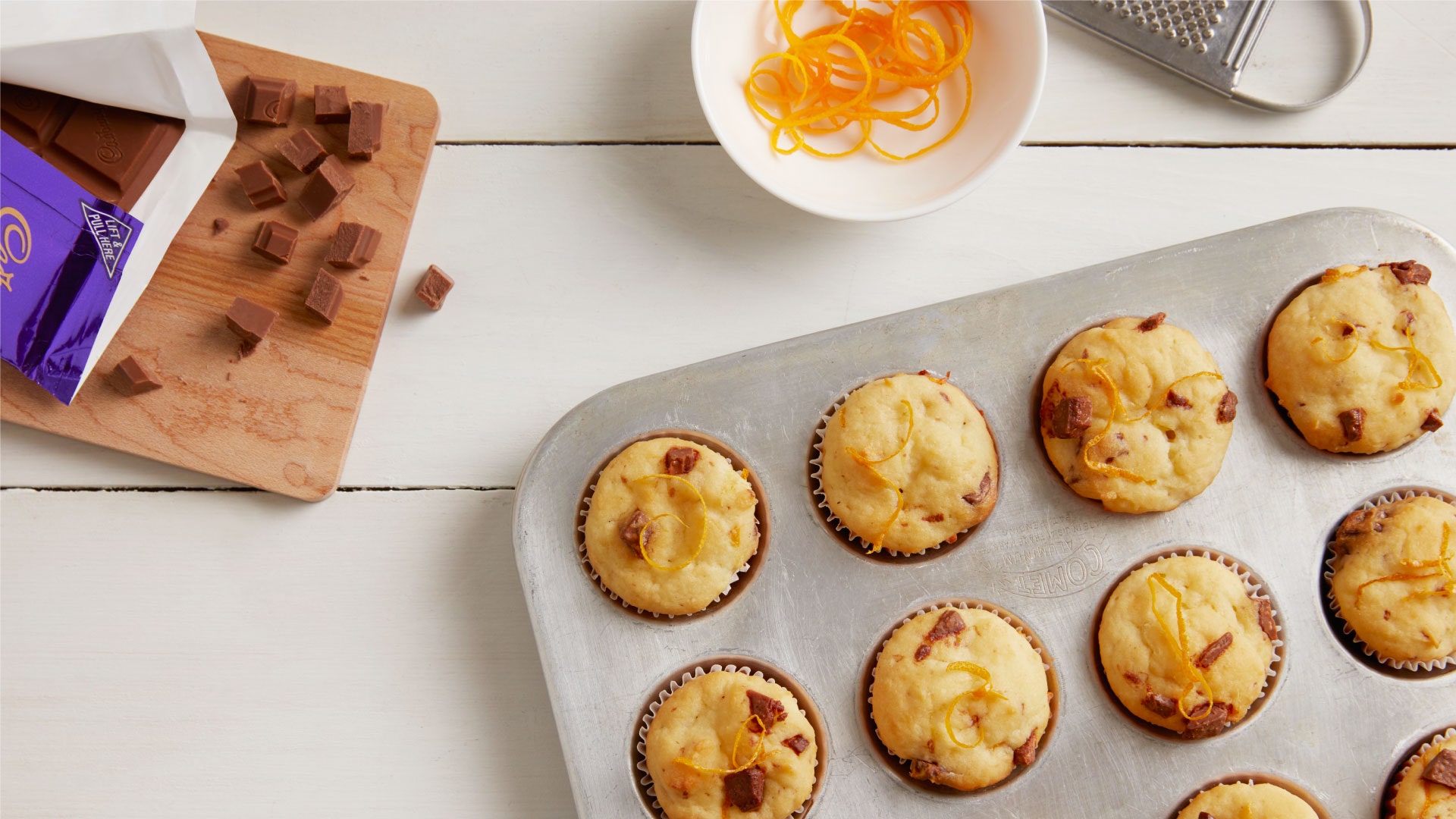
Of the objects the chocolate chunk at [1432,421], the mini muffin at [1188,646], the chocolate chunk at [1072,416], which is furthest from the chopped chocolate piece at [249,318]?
the chocolate chunk at [1432,421]

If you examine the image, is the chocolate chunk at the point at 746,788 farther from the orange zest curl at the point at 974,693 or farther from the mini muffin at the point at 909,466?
the mini muffin at the point at 909,466

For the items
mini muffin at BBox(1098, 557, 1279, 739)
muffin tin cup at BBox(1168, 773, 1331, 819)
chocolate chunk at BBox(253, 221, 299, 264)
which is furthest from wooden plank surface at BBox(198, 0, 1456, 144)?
muffin tin cup at BBox(1168, 773, 1331, 819)

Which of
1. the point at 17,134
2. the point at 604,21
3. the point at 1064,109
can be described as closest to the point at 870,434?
the point at 1064,109

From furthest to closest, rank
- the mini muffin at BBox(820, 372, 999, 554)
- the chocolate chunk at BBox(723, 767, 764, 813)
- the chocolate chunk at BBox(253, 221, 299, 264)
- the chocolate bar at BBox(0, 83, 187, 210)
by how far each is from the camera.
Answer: the chocolate chunk at BBox(253, 221, 299, 264) → the chocolate bar at BBox(0, 83, 187, 210) → the mini muffin at BBox(820, 372, 999, 554) → the chocolate chunk at BBox(723, 767, 764, 813)

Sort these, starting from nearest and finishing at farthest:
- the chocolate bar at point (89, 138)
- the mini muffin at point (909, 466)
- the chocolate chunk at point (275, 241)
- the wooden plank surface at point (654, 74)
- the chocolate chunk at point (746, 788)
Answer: the chocolate chunk at point (746, 788)
the mini muffin at point (909, 466)
the chocolate bar at point (89, 138)
the chocolate chunk at point (275, 241)
the wooden plank surface at point (654, 74)

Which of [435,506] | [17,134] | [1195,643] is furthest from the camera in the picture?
[435,506]

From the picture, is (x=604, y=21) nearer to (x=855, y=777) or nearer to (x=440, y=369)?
(x=440, y=369)

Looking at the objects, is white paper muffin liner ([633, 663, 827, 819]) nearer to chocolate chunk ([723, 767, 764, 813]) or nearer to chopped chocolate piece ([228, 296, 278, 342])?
chocolate chunk ([723, 767, 764, 813])
